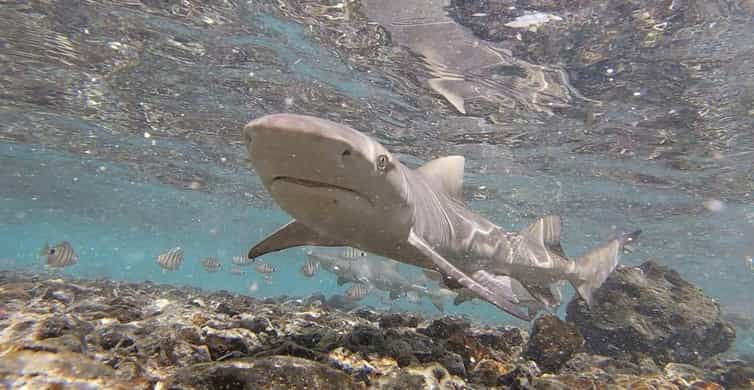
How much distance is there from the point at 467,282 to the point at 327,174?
1715 millimetres

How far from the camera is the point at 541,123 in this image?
573 inches

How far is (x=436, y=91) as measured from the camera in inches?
511

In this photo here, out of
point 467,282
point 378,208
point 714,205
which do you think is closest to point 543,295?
point 467,282

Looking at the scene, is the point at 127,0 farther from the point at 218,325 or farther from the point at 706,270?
the point at 706,270

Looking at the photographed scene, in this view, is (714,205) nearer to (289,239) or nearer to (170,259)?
(170,259)

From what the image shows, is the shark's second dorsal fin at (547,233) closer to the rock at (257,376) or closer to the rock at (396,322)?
the rock at (396,322)

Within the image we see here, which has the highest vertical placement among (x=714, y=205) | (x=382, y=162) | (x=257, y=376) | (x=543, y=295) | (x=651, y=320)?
(x=382, y=162)

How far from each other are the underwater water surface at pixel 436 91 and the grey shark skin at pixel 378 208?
199 inches

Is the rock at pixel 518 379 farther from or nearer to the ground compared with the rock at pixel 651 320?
farther from the ground

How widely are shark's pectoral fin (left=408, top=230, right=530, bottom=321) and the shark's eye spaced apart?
103cm

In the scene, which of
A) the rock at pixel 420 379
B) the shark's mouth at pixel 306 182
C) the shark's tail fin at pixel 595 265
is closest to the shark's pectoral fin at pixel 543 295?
the shark's tail fin at pixel 595 265

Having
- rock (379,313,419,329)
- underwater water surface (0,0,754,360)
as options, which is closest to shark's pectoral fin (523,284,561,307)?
rock (379,313,419,329)

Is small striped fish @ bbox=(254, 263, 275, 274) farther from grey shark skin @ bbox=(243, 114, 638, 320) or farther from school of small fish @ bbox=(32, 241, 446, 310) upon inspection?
grey shark skin @ bbox=(243, 114, 638, 320)

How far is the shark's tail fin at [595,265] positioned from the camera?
25.4 ft
